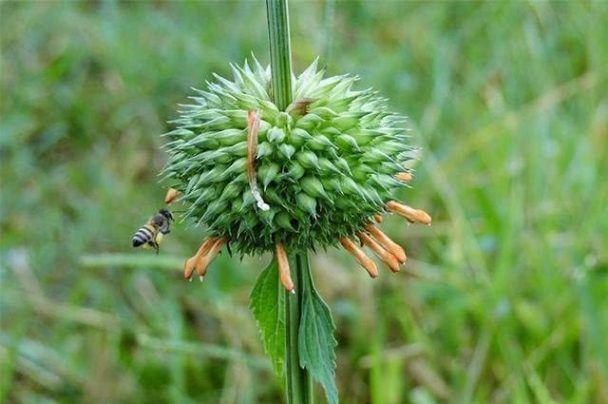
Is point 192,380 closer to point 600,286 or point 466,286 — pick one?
point 466,286

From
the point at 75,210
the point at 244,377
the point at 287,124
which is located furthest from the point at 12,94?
the point at 287,124

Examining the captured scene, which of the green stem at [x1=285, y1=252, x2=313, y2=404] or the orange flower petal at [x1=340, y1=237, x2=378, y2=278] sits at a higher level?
the orange flower petal at [x1=340, y1=237, x2=378, y2=278]

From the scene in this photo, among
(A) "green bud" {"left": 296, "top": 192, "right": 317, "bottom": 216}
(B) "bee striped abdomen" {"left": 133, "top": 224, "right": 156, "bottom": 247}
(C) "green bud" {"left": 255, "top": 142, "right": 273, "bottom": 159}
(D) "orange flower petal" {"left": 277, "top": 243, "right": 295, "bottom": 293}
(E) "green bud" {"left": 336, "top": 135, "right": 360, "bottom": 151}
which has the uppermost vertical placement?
(E) "green bud" {"left": 336, "top": 135, "right": 360, "bottom": 151}

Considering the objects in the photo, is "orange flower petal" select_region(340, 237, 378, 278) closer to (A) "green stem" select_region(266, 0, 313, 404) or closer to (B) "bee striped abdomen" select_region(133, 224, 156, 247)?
(A) "green stem" select_region(266, 0, 313, 404)

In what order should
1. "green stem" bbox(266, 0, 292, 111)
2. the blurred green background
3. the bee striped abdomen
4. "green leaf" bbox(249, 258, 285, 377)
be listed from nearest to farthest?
"green stem" bbox(266, 0, 292, 111), "green leaf" bbox(249, 258, 285, 377), the bee striped abdomen, the blurred green background

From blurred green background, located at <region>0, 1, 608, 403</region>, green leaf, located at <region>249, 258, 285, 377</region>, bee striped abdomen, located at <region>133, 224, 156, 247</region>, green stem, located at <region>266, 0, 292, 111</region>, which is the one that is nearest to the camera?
green stem, located at <region>266, 0, 292, 111</region>

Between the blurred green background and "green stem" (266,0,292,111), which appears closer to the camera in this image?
"green stem" (266,0,292,111)

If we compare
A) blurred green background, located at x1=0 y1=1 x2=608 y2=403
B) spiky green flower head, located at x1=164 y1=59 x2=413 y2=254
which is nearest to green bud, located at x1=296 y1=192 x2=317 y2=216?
spiky green flower head, located at x1=164 y1=59 x2=413 y2=254

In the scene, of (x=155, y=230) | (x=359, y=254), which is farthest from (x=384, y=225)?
(x=359, y=254)
